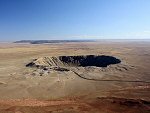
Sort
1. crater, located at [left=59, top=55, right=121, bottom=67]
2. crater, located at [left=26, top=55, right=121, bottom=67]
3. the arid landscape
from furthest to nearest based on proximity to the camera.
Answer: crater, located at [left=59, top=55, right=121, bottom=67], crater, located at [left=26, top=55, right=121, bottom=67], the arid landscape

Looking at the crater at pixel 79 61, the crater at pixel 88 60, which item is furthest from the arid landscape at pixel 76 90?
the crater at pixel 88 60

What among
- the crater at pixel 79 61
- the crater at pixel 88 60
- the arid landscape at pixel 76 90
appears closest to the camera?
the arid landscape at pixel 76 90

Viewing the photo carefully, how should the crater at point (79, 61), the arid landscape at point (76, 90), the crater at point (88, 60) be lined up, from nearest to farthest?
the arid landscape at point (76, 90) < the crater at point (79, 61) < the crater at point (88, 60)

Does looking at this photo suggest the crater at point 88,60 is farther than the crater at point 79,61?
Yes

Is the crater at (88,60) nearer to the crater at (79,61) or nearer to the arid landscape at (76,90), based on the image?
the crater at (79,61)

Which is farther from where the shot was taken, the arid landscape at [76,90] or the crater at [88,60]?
the crater at [88,60]

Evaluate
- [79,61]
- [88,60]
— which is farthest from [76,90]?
[88,60]

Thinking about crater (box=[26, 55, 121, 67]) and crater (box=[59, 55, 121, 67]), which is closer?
crater (box=[26, 55, 121, 67])

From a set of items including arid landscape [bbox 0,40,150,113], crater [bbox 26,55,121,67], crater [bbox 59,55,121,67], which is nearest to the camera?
arid landscape [bbox 0,40,150,113]

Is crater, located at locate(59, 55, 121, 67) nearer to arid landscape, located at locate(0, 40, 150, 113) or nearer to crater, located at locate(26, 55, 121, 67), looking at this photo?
crater, located at locate(26, 55, 121, 67)

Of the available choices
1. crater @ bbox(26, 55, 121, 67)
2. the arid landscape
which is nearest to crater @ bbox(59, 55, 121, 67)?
crater @ bbox(26, 55, 121, 67)

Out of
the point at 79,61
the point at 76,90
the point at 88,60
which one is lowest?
the point at 76,90

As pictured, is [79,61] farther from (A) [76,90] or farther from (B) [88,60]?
(A) [76,90]
